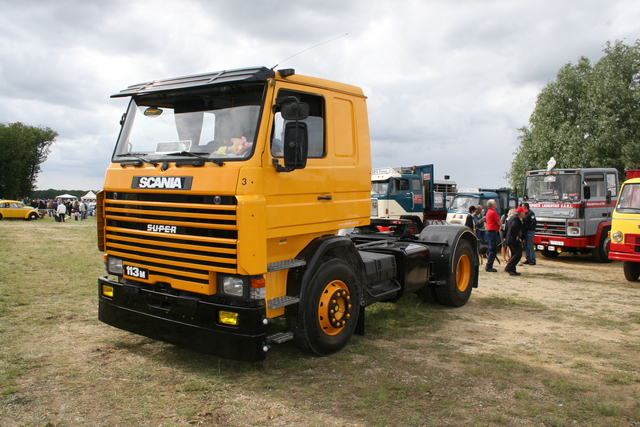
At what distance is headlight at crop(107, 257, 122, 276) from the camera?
5.39 metres

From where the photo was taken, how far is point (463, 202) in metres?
19.0

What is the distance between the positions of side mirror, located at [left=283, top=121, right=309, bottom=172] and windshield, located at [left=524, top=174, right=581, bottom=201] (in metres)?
12.5

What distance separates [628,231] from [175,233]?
985cm

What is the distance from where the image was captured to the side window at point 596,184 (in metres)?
14.8

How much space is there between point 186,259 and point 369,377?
2.13 m

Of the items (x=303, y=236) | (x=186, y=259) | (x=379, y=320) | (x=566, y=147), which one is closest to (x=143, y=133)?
(x=186, y=259)

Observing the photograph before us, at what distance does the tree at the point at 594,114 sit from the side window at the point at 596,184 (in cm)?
1828

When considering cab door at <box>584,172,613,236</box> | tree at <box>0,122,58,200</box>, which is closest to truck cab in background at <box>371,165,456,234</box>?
cab door at <box>584,172,613,236</box>

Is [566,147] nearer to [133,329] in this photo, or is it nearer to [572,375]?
[572,375]

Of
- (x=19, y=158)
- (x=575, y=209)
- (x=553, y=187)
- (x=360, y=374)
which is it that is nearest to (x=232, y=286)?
(x=360, y=374)

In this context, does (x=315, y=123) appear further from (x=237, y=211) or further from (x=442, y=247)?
(x=442, y=247)

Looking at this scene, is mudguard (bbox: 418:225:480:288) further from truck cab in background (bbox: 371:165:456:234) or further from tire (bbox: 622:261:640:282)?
truck cab in background (bbox: 371:165:456:234)

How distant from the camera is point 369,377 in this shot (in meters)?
4.93

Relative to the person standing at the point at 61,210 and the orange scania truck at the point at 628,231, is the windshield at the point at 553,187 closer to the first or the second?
the orange scania truck at the point at 628,231
